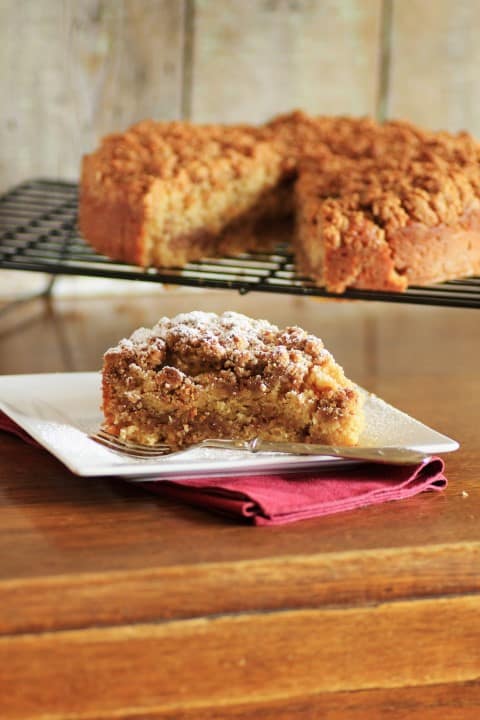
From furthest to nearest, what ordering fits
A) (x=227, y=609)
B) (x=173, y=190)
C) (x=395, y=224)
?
1. (x=173, y=190)
2. (x=395, y=224)
3. (x=227, y=609)

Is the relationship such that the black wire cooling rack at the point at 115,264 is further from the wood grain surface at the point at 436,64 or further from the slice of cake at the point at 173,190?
the wood grain surface at the point at 436,64

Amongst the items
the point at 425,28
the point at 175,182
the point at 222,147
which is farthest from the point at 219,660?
the point at 425,28

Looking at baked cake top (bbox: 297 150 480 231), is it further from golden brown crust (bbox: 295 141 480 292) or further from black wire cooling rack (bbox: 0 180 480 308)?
black wire cooling rack (bbox: 0 180 480 308)

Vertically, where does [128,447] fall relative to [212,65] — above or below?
below

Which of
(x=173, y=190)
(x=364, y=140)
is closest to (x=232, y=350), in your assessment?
(x=173, y=190)

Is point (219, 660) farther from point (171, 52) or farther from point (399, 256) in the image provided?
point (171, 52)

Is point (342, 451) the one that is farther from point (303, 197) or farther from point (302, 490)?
point (303, 197)
